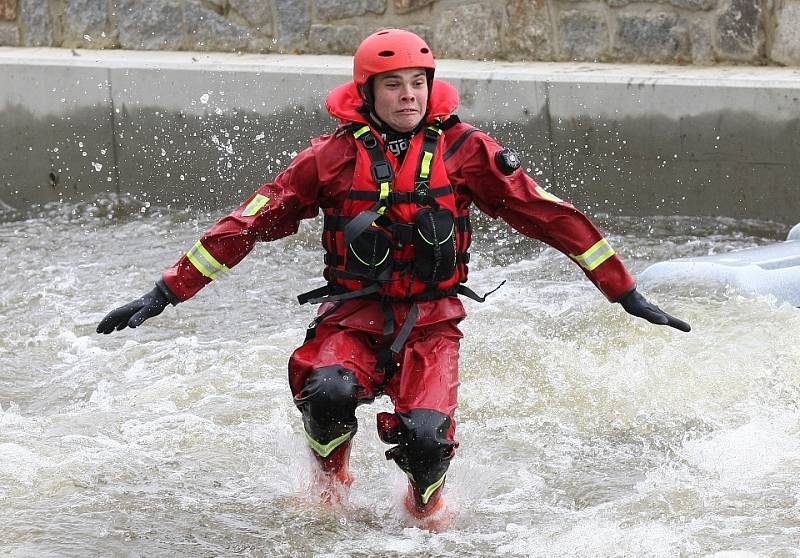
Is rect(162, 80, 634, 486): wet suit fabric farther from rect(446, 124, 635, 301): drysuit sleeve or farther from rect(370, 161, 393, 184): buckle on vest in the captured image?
rect(370, 161, 393, 184): buckle on vest

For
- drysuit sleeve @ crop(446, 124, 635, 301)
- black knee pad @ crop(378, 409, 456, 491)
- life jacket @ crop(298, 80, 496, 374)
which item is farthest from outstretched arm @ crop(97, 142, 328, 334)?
black knee pad @ crop(378, 409, 456, 491)

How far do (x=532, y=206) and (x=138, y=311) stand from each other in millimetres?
1369

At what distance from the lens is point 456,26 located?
8.77 m

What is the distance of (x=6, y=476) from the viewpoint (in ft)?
16.5

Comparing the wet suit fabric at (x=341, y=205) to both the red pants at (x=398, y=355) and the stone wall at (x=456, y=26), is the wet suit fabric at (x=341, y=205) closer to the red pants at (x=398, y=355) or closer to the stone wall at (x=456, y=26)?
the red pants at (x=398, y=355)

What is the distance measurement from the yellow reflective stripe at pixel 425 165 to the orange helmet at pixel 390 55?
0.30 metres

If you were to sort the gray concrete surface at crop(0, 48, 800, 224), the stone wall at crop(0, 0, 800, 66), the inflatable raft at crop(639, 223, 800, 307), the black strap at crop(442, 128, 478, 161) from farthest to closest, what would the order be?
the stone wall at crop(0, 0, 800, 66) < the gray concrete surface at crop(0, 48, 800, 224) < the inflatable raft at crop(639, 223, 800, 307) < the black strap at crop(442, 128, 478, 161)

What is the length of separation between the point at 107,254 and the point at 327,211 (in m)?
4.20

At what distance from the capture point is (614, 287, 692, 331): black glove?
435cm

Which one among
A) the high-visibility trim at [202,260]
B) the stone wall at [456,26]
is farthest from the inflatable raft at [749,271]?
the high-visibility trim at [202,260]

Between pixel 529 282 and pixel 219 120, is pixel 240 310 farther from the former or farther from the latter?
pixel 219 120

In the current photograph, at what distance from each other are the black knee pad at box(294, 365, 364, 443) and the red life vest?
305mm

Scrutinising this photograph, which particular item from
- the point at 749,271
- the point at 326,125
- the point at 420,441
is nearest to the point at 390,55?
the point at 420,441

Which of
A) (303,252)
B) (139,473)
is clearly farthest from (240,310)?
(139,473)
